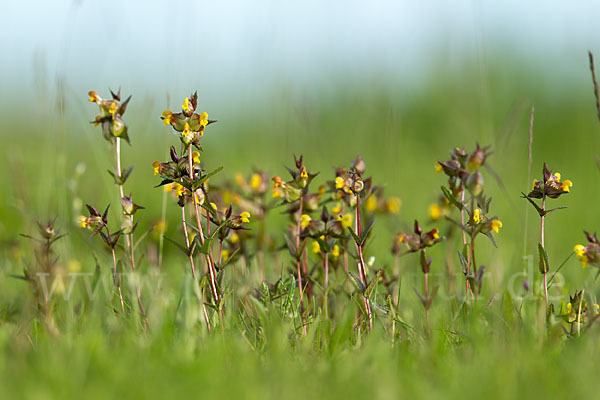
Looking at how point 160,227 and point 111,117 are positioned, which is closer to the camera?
point 111,117

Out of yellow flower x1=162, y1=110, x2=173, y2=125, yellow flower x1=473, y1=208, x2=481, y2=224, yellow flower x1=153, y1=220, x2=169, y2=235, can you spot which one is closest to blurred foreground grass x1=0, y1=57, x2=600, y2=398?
yellow flower x1=473, y1=208, x2=481, y2=224

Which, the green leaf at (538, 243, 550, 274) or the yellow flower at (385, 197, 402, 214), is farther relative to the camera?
the yellow flower at (385, 197, 402, 214)

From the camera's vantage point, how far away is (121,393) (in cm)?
133

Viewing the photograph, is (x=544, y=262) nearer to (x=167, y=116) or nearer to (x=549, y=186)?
(x=549, y=186)

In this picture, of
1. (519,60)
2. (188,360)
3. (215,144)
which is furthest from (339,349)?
(519,60)

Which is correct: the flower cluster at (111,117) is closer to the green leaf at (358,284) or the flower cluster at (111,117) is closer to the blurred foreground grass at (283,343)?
the blurred foreground grass at (283,343)

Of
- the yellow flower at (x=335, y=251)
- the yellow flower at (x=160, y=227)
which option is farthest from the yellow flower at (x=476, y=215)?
the yellow flower at (x=160, y=227)

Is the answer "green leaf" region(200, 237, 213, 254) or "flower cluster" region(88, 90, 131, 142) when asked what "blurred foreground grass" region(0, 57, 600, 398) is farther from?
"flower cluster" region(88, 90, 131, 142)

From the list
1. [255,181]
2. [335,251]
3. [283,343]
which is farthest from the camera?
[255,181]

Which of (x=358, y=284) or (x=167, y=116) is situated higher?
(x=167, y=116)

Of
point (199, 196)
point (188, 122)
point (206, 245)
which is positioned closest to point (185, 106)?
point (188, 122)

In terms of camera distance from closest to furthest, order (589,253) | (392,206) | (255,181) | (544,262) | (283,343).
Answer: (283,343) → (589,253) → (544,262) → (255,181) → (392,206)

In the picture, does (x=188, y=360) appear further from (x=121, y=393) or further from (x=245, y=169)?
(x=245, y=169)

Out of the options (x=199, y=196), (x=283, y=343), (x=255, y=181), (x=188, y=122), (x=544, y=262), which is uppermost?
(x=188, y=122)
